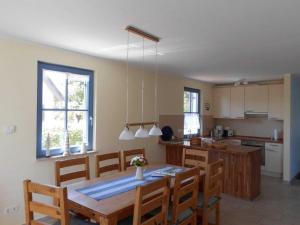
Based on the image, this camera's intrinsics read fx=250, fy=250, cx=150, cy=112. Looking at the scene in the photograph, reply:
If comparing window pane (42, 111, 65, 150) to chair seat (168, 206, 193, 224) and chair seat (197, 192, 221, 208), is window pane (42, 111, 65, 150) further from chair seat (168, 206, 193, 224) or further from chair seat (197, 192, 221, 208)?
chair seat (197, 192, 221, 208)

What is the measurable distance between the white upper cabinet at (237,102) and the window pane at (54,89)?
14.6 ft

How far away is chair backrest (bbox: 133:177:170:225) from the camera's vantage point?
1.78 metres

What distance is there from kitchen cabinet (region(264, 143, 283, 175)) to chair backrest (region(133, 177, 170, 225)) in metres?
4.21

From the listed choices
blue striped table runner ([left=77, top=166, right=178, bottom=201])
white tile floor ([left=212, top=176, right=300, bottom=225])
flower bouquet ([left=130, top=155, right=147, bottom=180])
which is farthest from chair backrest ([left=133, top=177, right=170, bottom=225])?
white tile floor ([left=212, top=176, right=300, bottom=225])

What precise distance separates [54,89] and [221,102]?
4.60 meters

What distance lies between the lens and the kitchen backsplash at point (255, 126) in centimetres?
607

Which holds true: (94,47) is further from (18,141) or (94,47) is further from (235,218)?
(235,218)

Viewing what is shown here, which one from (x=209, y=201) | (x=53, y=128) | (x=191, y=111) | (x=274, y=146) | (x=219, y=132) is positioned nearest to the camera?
(x=209, y=201)

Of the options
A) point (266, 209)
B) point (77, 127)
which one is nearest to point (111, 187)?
point (77, 127)

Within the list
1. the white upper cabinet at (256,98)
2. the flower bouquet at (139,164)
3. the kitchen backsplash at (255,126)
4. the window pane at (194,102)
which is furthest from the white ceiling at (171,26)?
the kitchen backsplash at (255,126)

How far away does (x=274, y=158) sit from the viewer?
5465 mm

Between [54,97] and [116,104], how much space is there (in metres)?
1.04

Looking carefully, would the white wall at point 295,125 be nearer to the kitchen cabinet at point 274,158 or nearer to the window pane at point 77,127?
the kitchen cabinet at point 274,158

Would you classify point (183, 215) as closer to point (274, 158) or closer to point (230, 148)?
point (230, 148)
